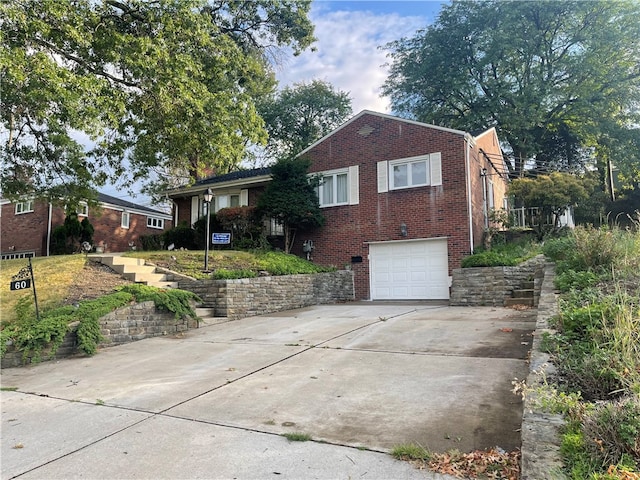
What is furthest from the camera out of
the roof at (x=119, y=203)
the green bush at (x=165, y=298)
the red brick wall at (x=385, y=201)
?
the roof at (x=119, y=203)

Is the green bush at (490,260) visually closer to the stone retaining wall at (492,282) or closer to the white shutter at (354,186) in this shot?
the stone retaining wall at (492,282)

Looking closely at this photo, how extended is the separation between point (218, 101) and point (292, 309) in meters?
5.82

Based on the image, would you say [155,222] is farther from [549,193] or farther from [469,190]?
[549,193]

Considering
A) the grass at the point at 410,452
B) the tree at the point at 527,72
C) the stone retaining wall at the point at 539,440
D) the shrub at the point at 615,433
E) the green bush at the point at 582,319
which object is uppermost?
the tree at the point at 527,72

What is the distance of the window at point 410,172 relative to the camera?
13.5m

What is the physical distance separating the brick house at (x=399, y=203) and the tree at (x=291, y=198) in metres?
0.67

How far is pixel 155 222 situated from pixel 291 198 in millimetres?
18293

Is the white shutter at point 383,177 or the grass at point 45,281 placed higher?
the white shutter at point 383,177

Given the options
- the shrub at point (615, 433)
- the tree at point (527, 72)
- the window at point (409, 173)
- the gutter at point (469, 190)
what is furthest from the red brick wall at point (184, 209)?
the shrub at point (615, 433)

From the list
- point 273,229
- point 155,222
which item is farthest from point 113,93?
point 155,222

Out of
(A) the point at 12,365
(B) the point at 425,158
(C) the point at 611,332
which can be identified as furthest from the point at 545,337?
(B) the point at 425,158

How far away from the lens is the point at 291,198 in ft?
47.1

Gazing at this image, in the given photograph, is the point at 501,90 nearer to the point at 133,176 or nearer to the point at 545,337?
the point at 133,176

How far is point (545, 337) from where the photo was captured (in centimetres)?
399
